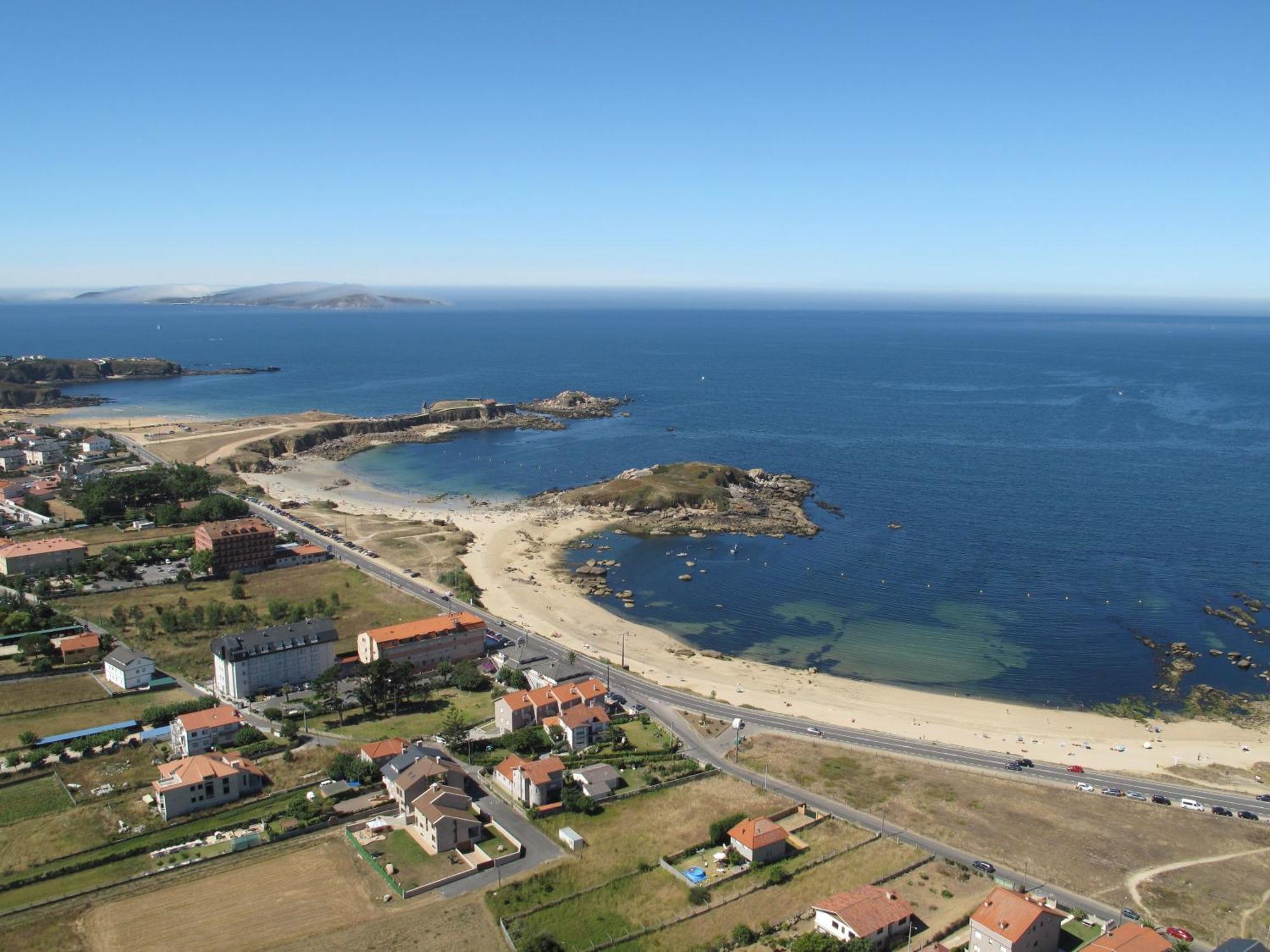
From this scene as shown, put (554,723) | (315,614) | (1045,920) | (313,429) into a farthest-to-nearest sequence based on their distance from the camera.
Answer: (313,429), (315,614), (554,723), (1045,920)

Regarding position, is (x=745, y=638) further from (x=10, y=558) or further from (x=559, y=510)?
(x=10, y=558)

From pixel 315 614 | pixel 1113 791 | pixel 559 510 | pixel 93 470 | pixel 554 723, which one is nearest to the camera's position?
pixel 1113 791

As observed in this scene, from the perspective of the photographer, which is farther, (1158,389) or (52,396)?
(1158,389)

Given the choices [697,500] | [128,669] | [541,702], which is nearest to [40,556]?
[128,669]

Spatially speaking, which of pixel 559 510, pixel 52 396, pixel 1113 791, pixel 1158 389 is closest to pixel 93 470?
pixel 559 510

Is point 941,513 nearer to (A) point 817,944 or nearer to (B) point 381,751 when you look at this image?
(B) point 381,751

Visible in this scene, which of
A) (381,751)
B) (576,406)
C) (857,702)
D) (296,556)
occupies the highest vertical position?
(576,406)
